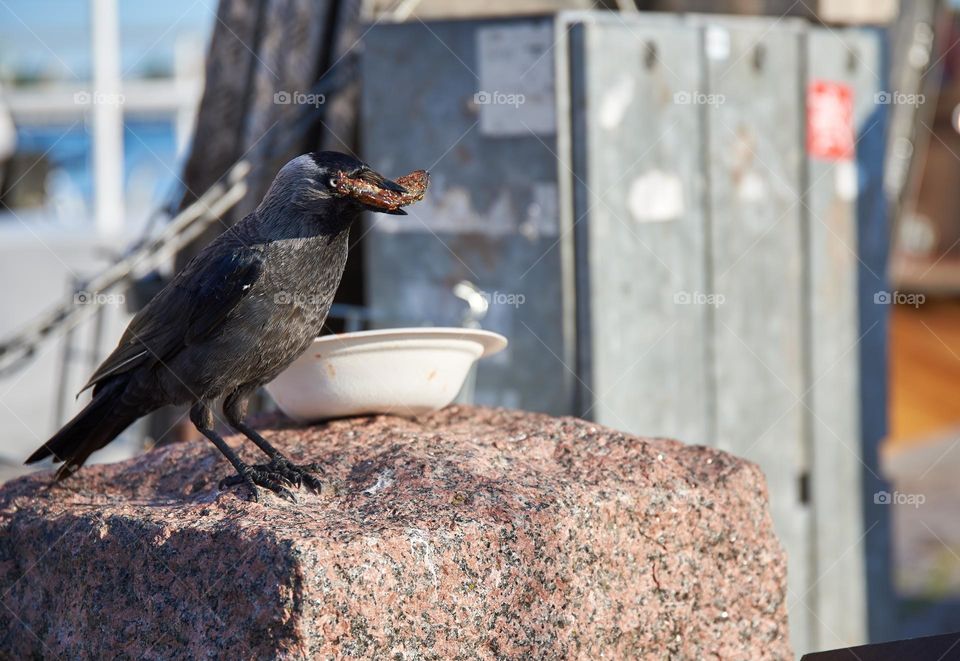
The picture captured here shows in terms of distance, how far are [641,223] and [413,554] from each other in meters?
2.88

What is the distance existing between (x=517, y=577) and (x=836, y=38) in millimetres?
4048

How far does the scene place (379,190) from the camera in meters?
2.93

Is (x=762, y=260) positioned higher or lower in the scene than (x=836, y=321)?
higher

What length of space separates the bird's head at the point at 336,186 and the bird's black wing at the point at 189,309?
0.19 metres

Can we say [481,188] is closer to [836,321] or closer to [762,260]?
[762,260]

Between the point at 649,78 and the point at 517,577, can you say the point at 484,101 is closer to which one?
the point at 649,78

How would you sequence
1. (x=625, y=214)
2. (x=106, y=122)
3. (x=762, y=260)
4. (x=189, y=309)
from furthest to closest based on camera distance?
(x=106, y=122) → (x=762, y=260) → (x=625, y=214) → (x=189, y=309)

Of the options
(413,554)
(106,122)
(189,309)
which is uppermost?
(106,122)

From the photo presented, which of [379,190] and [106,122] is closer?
[379,190]

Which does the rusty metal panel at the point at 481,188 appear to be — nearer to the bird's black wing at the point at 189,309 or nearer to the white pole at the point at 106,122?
the bird's black wing at the point at 189,309

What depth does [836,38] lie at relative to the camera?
19.1ft

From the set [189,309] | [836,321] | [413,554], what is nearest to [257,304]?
[189,309]

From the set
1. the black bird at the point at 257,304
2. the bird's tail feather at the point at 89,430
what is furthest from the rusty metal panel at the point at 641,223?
the bird's tail feather at the point at 89,430

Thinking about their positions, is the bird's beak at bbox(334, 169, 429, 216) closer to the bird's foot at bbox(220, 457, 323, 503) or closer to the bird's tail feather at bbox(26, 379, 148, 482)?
the bird's foot at bbox(220, 457, 323, 503)
